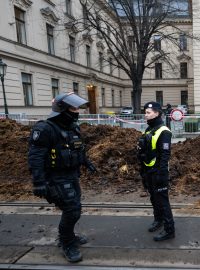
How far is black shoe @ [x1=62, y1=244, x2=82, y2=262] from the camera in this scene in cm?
395

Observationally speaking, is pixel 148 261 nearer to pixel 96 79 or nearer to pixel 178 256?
pixel 178 256

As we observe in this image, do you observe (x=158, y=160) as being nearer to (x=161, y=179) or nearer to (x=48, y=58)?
(x=161, y=179)

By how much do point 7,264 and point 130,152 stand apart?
15.1 ft

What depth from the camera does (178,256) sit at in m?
3.95

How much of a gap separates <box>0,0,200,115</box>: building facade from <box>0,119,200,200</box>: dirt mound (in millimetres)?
11224

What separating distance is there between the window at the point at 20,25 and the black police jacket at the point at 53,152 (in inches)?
773

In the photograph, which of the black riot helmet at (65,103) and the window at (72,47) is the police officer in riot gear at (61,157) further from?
the window at (72,47)

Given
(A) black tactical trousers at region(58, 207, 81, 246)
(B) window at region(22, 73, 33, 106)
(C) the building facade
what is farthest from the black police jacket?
(B) window at region(22, 73, 33, 106)

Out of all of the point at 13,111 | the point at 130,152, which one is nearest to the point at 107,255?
the point at 130,152

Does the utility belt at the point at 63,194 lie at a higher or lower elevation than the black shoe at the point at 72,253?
higher

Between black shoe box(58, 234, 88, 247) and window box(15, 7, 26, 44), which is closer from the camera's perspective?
black shoe box(58, 234, 88, 247)

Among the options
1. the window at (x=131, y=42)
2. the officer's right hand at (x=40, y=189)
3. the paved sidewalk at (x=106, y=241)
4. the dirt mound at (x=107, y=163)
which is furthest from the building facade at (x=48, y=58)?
the officer's right hand at (x=40, y=189)

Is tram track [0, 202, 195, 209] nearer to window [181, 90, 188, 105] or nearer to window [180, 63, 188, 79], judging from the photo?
window [180, 63, 188, 79]

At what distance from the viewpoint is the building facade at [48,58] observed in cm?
2084
